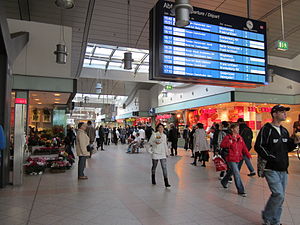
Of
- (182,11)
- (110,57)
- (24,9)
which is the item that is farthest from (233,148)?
(110,57)

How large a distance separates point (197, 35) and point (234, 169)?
313 centimetres

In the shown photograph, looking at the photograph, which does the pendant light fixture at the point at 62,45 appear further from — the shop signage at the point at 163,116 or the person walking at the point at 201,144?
the shop signage at the point at 163,116

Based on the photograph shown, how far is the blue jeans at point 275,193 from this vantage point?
133 inches

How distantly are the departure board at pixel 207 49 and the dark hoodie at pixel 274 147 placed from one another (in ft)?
8.09

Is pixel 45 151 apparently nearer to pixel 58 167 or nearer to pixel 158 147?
pixel 58 167

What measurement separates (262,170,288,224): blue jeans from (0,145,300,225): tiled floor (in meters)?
0.43

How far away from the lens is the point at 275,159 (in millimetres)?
3406

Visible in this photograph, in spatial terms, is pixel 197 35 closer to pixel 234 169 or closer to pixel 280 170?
pixel 234 169

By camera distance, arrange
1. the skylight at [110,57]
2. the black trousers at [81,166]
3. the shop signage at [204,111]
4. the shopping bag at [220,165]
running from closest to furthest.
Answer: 1. the shopping bag at [220,165]
2. the black trousers at [81,166]
3. the shop signage at [204,111]
4. the skylight at [110,57]

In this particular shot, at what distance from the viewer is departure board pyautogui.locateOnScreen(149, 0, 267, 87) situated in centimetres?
542

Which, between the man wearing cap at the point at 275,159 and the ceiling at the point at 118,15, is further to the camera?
the ceiling at the point at 118,15

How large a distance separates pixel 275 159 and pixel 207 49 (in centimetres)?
326

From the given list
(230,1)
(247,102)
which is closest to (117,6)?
(230,1)

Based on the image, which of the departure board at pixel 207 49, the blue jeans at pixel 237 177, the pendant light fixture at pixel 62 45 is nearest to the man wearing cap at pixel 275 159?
the blue jeans at pixel 237 177
